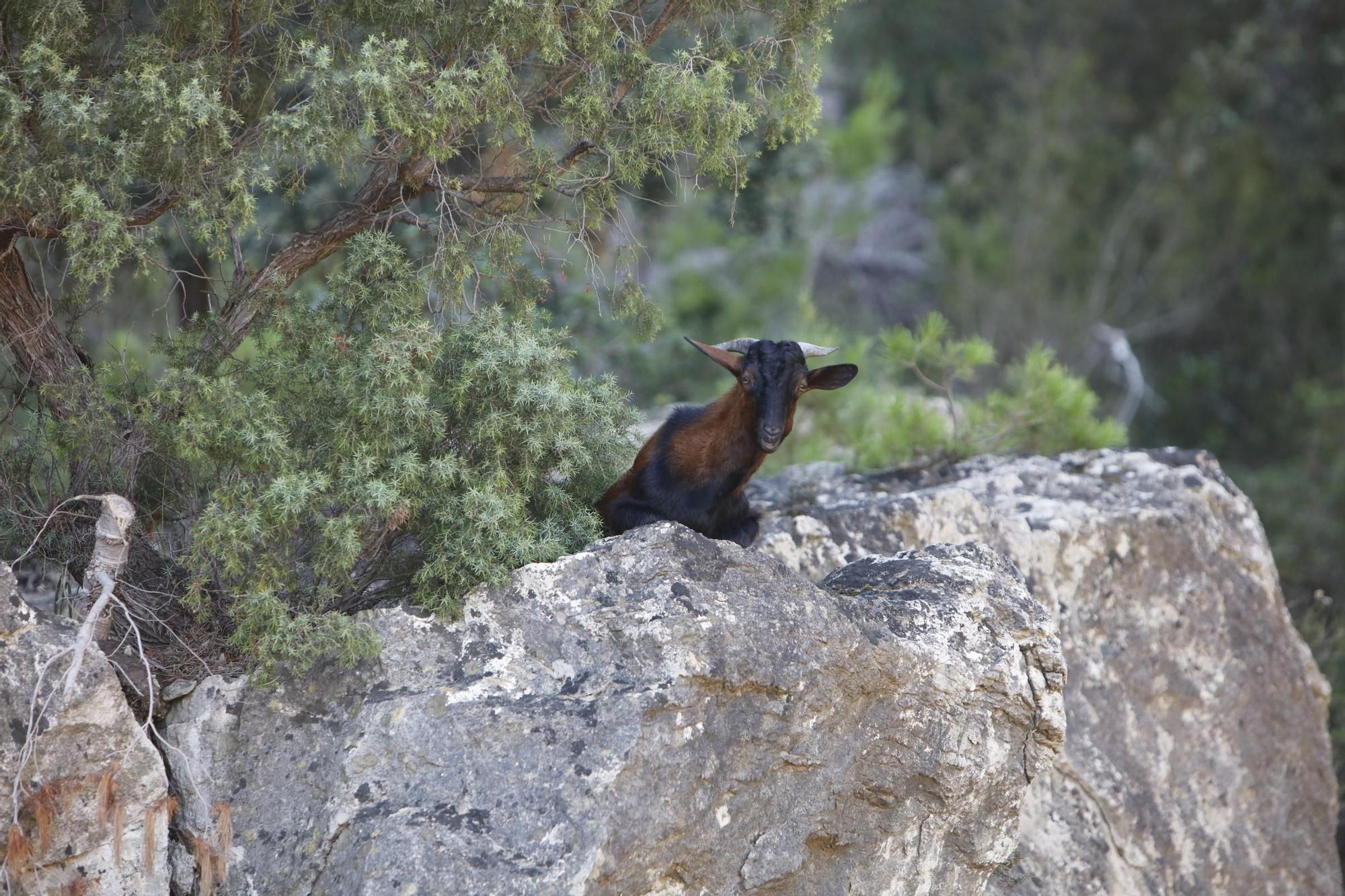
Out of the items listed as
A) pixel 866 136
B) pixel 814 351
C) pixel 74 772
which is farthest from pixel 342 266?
pixel 866 136

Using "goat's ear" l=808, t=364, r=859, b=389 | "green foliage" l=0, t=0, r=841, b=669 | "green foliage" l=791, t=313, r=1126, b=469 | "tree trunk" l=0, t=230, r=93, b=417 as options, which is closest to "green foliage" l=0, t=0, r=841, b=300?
"green foliage" l=0, t=0, r=841, b=669

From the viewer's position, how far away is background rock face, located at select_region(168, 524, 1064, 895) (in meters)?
4.11

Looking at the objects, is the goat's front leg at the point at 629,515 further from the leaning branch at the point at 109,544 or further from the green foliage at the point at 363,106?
the leaning branch at the point at 109,544

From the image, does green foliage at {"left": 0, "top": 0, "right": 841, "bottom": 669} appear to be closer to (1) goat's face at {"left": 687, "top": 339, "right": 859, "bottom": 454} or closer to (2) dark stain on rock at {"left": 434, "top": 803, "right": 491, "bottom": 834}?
(1) goat's face at {"left": 687, "top": 339, "right": 859, "bottom": 454}

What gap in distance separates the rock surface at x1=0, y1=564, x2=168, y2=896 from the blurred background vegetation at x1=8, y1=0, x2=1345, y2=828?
30.9 feet

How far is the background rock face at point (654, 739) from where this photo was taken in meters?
4.11

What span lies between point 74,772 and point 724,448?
3.06m

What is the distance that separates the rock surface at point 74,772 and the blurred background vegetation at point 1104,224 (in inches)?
371

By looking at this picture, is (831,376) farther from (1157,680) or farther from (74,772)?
(74,772)

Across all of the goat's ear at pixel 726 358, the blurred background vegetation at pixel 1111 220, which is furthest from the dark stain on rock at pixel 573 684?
the blurred background vegetation at pixel 1111 220

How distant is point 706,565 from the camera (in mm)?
4766

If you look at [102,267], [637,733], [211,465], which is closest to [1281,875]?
[637,733]

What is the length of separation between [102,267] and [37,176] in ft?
1.21

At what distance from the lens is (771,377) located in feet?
19.3
